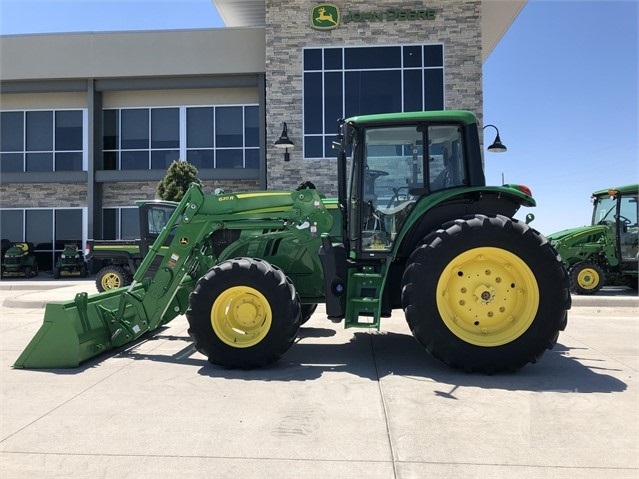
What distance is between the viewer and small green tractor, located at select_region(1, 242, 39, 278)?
1859 centimetres

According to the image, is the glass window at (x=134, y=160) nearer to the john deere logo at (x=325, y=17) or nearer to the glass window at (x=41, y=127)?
the glass window at (x=41, y=127)

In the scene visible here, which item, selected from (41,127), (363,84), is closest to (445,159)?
(363,84)

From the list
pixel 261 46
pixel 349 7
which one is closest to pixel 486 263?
pixel 349 7

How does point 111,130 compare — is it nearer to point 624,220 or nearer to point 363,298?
point 363,298

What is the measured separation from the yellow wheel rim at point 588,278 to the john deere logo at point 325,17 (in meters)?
11.0

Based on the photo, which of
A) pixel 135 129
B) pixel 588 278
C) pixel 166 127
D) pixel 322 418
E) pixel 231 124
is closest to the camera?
pixel 322 418

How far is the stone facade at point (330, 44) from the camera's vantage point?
1645 centimetres

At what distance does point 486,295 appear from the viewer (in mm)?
5051

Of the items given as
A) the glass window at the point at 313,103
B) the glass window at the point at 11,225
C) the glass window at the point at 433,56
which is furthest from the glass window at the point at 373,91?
the glass window at the point at 11,225

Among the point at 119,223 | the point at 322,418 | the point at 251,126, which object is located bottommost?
the point at 322,418

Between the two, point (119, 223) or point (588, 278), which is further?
point (119, 223)

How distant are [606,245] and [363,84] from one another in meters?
9.03

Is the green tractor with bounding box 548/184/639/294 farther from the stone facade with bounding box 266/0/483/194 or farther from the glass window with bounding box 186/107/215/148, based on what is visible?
the glass window with bounding box 186/107/215/148

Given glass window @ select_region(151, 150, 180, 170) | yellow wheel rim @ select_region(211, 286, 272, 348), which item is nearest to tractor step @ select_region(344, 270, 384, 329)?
yellow wheel rim @ select_region(211, 286, 272, 348)
